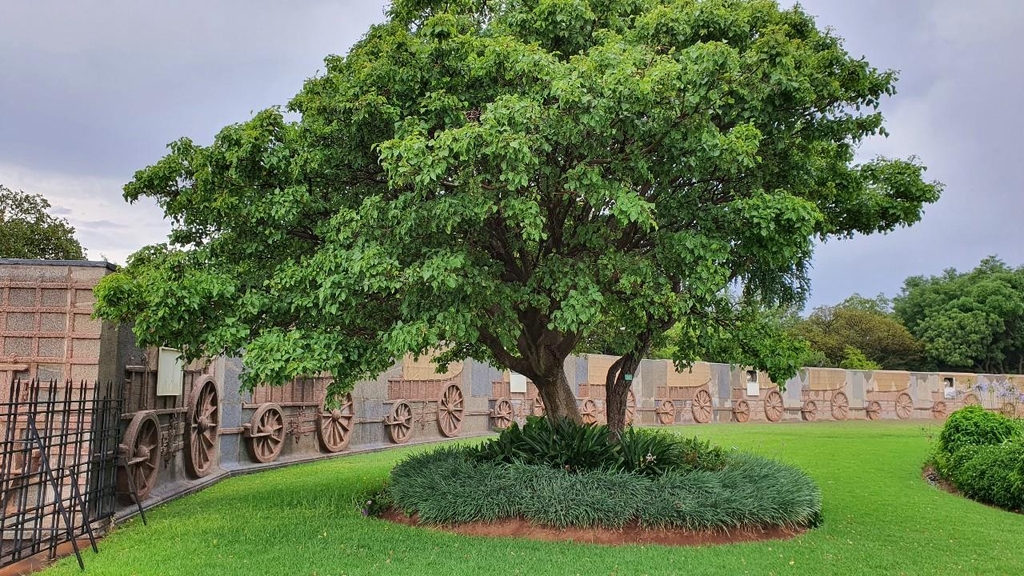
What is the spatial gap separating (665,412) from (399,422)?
9.55 m

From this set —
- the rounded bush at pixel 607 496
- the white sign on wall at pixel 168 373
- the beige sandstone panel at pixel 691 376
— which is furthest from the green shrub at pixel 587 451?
the beige sandstone panel at pixel 691 376

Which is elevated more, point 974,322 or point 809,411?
point 974,322

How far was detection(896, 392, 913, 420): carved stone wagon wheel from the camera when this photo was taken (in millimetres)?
27225

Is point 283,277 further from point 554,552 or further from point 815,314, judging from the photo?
point 815,314

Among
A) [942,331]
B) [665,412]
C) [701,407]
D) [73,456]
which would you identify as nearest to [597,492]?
[73,456]

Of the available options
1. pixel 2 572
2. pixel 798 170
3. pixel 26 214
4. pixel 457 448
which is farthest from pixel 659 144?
pixel 26 214

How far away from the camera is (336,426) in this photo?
14531 millimetres

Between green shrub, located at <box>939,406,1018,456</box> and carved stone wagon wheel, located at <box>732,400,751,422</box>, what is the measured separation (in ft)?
41.0

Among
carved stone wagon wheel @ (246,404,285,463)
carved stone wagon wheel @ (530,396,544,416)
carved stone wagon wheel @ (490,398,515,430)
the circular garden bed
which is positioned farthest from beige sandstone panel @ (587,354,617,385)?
the circular garden bed

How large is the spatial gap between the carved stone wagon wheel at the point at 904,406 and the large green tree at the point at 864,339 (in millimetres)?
5685

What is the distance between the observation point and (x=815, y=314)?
123 feet

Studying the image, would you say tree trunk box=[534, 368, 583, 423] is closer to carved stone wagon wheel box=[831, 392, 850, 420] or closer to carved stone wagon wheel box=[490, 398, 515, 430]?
carved stone wagon wheel box=[490, 398, 515, 430]

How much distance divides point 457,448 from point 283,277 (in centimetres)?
357

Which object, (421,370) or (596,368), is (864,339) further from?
(421,370)
